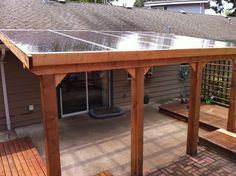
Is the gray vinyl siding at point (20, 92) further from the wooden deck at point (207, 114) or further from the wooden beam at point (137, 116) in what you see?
the wooden deck at point (207, 114)

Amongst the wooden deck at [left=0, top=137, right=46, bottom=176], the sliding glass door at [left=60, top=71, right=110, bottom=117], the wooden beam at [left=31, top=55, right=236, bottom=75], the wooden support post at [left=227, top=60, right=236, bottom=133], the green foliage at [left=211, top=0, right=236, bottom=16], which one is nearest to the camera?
the wooden beam at [left=31, top=55, right=236, bottom=75]

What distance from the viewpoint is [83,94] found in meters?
8.63

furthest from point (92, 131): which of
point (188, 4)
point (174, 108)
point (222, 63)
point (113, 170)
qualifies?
point (188, 4)

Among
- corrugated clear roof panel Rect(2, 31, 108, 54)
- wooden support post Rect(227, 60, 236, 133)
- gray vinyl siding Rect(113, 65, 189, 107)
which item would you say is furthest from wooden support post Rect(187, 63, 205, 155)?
gray vinyl siding Rect(113, 65, 189, 107)

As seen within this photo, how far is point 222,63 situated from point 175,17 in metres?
5.04

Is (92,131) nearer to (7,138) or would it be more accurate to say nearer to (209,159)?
(7,138)

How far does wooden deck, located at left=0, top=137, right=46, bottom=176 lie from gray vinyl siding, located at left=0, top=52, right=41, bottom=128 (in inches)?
47.8

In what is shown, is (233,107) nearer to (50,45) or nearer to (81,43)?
(81,43)

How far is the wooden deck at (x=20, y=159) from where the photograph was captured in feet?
15.8

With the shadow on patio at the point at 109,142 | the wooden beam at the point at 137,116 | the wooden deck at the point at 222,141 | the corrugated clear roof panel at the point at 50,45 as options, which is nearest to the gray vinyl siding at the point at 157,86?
the shadow on patio at the point at 109,142

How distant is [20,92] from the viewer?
290 inches

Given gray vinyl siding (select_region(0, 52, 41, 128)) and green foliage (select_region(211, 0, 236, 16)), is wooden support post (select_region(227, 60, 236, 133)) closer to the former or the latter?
gray vinyl siding (select_region(0, 52, 41, 128))

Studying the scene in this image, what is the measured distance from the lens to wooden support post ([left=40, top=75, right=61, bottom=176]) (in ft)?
11.0

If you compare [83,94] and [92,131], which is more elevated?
[83,94]
